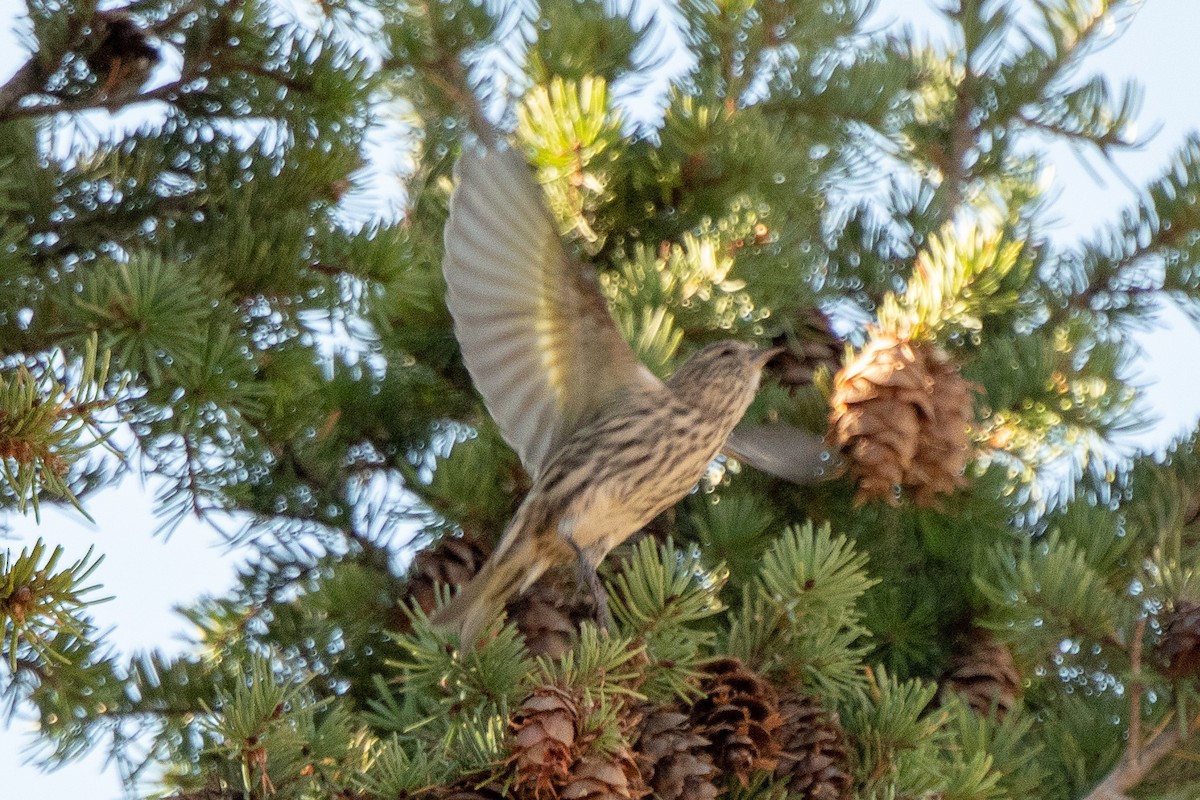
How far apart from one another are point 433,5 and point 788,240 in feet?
2.24

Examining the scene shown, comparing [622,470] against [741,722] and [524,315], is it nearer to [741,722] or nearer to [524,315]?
[524,315]

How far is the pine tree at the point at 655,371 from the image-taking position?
1.50m

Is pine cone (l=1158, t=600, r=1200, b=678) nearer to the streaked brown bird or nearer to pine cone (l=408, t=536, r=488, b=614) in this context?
the streaked brown bird

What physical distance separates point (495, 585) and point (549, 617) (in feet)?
0.31

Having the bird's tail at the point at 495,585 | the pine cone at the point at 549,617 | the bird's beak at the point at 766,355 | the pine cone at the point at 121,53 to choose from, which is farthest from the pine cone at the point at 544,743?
the pine cone at the point at 121,53

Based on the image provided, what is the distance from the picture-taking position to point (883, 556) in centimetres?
209

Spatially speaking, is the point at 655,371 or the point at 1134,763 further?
the point at 655,371

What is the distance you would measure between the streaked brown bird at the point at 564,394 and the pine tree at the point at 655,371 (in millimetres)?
62

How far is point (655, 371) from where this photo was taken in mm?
2176

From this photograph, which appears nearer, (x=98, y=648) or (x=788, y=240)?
(x=98, y=648)

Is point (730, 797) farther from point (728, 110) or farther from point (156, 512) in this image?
point (728, 110)

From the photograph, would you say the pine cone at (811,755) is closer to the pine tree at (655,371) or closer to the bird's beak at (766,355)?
the pine tree at (655,371)

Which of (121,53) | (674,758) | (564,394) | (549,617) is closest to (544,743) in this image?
(674,758)

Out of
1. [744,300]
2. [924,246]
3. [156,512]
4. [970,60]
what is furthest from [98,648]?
[970,60]
